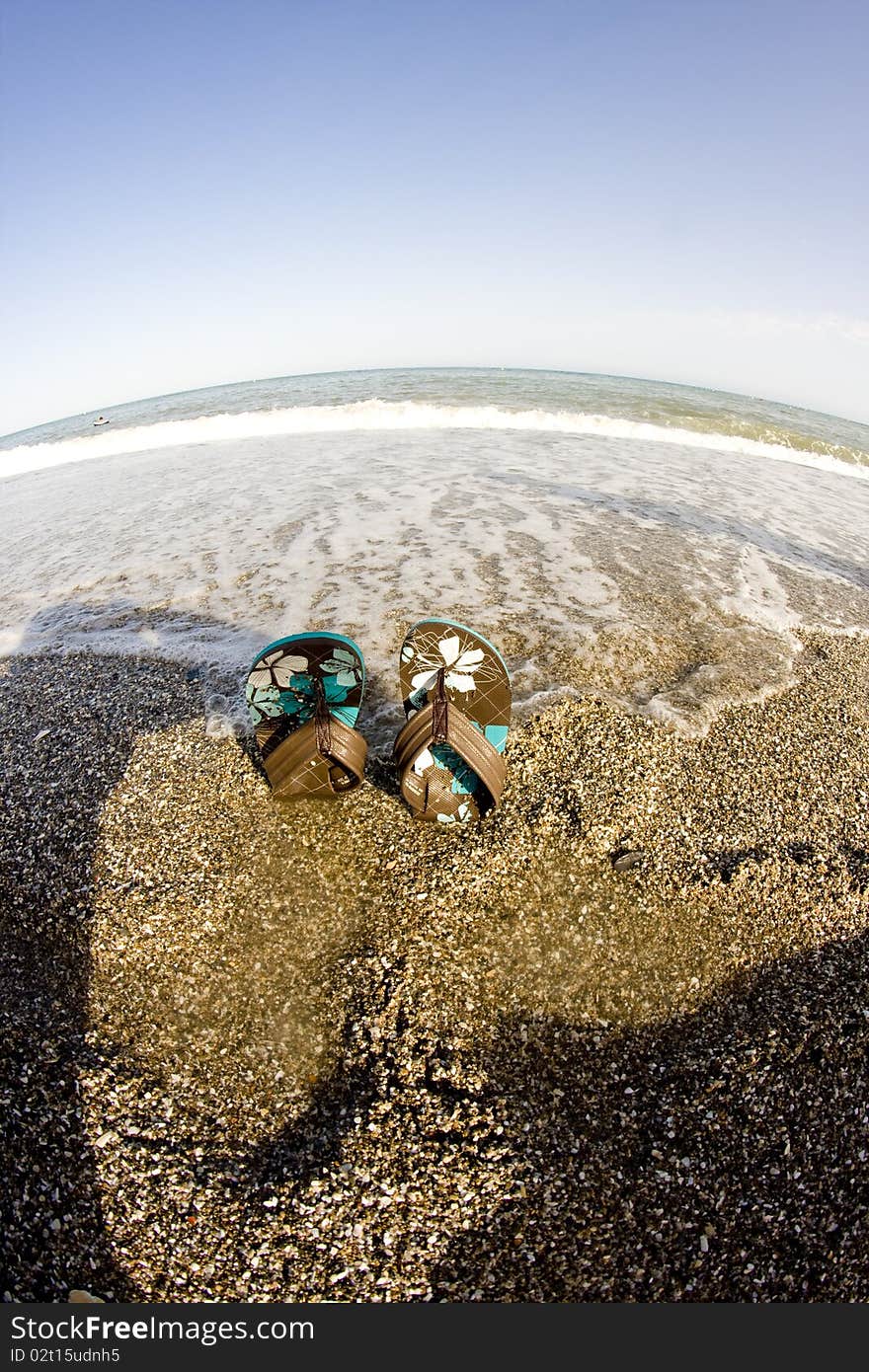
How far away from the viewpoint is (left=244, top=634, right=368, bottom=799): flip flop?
451 centimetres

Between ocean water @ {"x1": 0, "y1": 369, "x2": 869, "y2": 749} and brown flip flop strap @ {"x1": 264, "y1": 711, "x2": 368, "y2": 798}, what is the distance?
92cm

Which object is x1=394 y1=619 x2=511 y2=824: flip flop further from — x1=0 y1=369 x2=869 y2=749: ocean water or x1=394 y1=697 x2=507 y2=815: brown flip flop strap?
x1=0 y1=369 x2=869 y2=749: ocean water

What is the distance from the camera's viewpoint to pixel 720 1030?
3510mm

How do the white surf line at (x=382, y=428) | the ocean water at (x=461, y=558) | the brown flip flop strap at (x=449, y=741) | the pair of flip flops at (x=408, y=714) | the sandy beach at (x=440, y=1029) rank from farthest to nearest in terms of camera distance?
the white surf line at (x=382, y=428)
the ocean water at (x=461, y=558)
the pair of flip flops at (x=408, y=714)
the brown flip flop strap at (x=449, y=741)
the sandy beach at (x=440, y=1029)

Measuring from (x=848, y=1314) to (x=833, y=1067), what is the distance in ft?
3.28

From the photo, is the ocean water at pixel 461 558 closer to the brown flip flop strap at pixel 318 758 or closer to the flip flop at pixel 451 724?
the brown flip flop strap at pixel 318 758

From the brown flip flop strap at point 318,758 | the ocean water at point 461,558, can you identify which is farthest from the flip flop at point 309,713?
the ocean water at point 461,558

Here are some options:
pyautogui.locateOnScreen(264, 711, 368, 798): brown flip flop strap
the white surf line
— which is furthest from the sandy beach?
the white surf line

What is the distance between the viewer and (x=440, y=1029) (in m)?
3.44

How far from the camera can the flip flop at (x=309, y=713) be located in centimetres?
451

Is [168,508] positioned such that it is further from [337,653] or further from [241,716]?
[337,653]

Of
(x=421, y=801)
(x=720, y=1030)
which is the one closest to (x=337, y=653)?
(x=421, y=801)

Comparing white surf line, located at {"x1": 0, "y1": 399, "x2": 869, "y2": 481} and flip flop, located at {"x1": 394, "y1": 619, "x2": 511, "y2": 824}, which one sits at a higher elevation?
white surf line, located at {"x1": 0, "y1": 399, "x2": 869, "y2": 481}

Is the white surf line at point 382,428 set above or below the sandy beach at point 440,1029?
above
